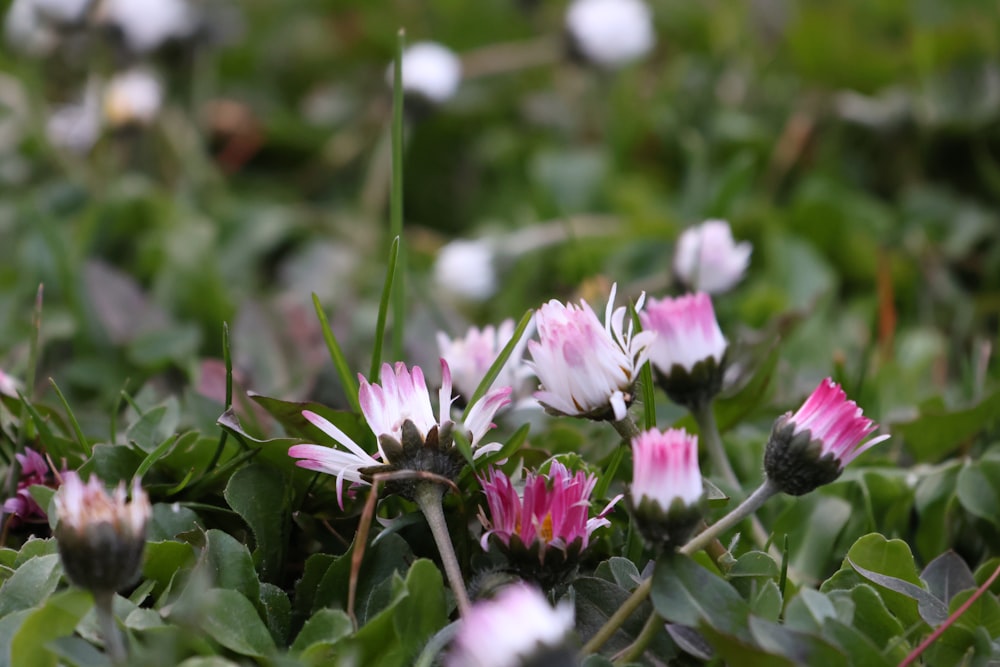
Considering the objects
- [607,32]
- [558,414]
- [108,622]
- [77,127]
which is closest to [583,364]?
[558,414]

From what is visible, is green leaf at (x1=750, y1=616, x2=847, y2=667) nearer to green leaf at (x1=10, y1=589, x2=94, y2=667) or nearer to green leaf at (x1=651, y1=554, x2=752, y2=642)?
green leaf at (x1=651, y1=554, x2=752, y2=642)

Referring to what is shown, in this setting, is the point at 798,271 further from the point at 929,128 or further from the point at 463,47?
the point at 463,47

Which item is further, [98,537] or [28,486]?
[28,486]

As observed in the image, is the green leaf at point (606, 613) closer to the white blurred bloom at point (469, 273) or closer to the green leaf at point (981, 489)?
the green leaf at point (981, 489)

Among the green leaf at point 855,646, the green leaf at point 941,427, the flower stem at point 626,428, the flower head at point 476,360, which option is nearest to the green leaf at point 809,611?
the green leaf at point 855,646

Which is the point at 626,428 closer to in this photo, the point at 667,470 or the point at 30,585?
the point at 667,470

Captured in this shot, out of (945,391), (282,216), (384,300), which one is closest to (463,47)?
(282,216)

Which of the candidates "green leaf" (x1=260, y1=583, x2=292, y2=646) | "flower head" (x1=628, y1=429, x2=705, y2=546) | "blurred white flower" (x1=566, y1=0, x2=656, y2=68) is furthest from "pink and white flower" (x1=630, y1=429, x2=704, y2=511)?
"blurred white flower" (x1=566, y1=0, x2=656, y2=68)

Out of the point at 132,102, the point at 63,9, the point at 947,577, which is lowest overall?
the point at 947,577
